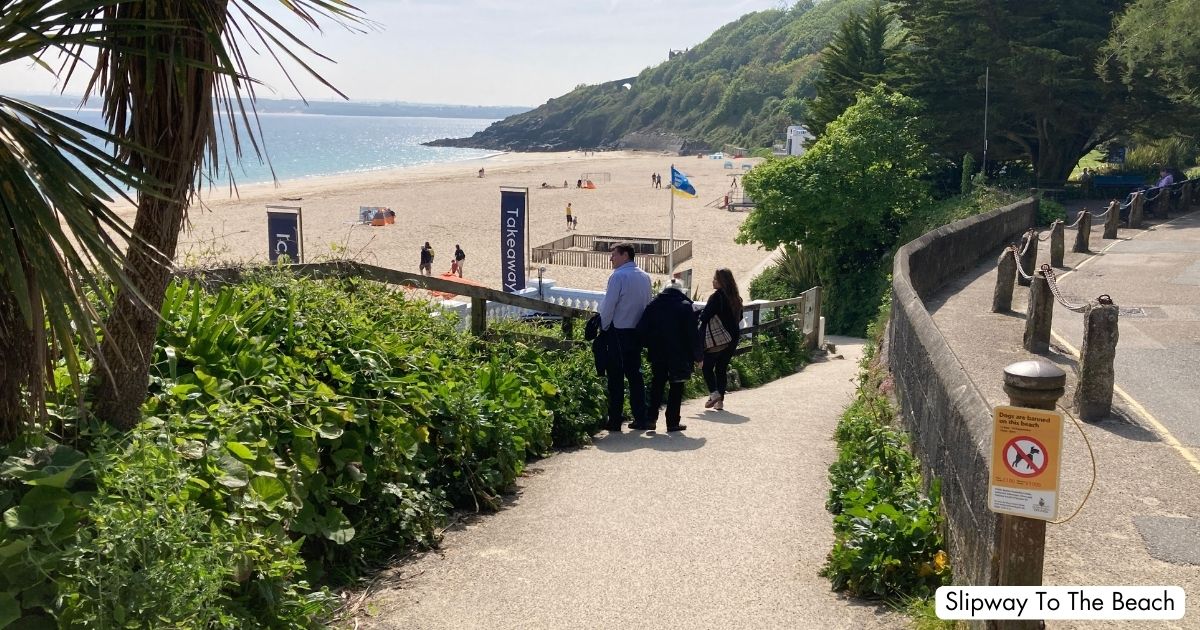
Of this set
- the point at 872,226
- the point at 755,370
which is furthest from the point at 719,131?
the point at 755,370

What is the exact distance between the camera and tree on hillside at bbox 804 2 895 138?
44.6 metres

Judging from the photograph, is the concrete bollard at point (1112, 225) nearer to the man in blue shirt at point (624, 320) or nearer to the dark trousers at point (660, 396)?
the dark trousers at point (660, 396)

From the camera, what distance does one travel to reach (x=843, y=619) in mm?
5000

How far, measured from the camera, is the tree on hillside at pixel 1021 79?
35406mm

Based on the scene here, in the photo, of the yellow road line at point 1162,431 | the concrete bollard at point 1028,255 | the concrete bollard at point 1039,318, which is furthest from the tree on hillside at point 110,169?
the concrete bollard at point 1028,255

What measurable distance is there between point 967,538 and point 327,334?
3870mm

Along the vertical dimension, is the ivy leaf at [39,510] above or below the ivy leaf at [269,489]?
above

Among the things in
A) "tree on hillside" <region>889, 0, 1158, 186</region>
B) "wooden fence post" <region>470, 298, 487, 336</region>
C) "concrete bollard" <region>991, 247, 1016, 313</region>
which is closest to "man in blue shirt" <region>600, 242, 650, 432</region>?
"wooden fence post" <region>470, 298, 487, 336</region>

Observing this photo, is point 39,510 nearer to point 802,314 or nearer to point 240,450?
→ point 240,450

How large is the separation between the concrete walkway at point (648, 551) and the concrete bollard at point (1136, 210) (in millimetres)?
22348

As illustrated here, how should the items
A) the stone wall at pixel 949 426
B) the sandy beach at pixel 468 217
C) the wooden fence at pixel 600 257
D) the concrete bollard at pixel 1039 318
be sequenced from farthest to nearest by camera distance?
1. the sandy beach at pixel 468 217
2. the wooden fence at pixel 600 257
3. the concrete bollard at pixel 1039 318
4. the stone wall at pixel 949 426

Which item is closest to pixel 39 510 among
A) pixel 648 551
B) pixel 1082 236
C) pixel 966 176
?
pixel 648 551

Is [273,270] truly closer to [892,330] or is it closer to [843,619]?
[843,619]
